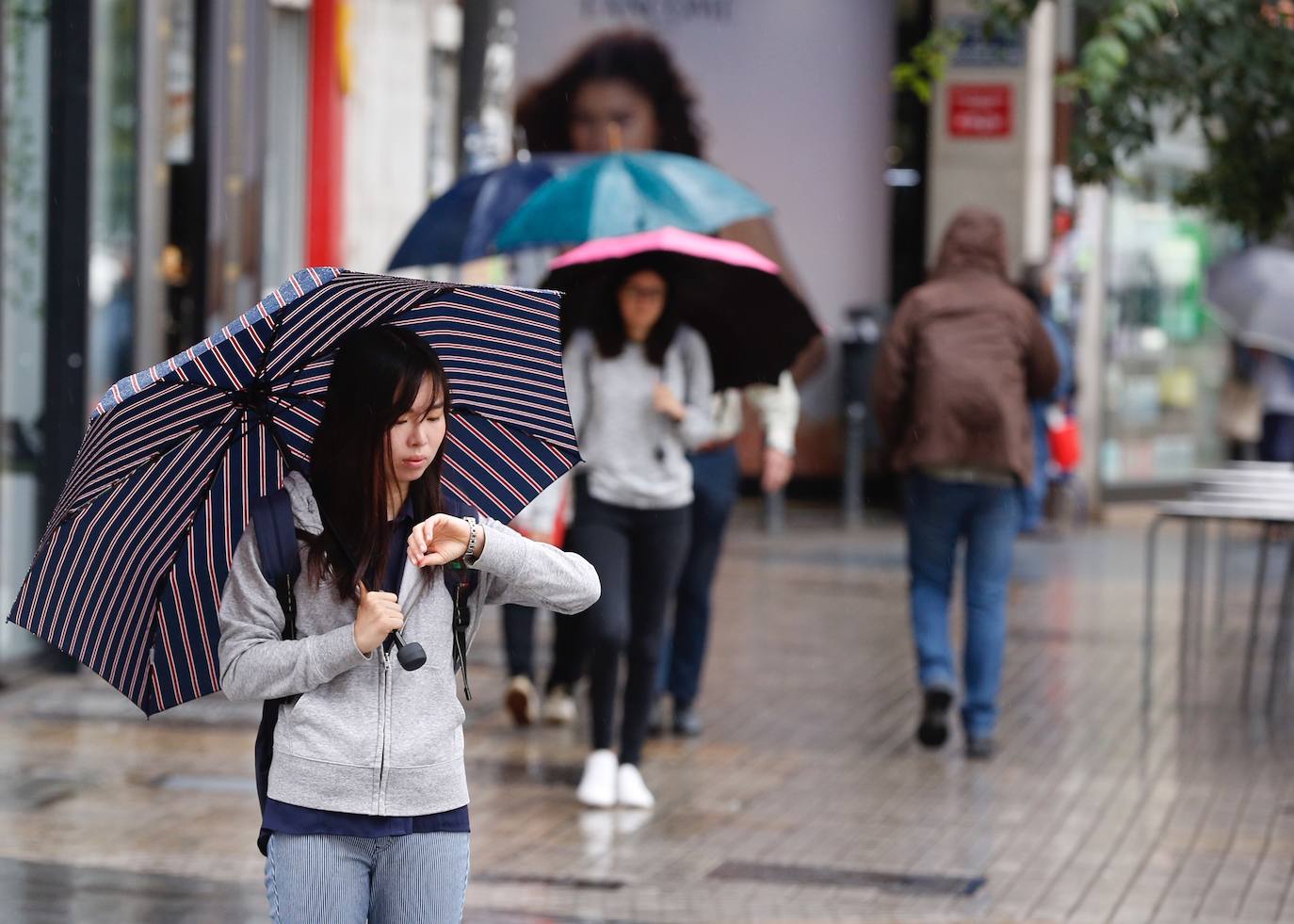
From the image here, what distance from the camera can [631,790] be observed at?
7.52 m

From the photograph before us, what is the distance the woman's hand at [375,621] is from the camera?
11.0 feet

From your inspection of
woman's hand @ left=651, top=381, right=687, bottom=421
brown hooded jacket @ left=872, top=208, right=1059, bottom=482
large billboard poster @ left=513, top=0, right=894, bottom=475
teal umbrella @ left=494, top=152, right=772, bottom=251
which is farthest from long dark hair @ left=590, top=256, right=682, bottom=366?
large billboard poster @ left=513, top=0, right=894, bottom=475

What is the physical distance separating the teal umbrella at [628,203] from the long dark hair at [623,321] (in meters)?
0.38

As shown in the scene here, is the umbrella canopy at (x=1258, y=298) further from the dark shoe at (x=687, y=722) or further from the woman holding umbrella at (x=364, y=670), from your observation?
the woman holding umbrella at (x=364, y=670)

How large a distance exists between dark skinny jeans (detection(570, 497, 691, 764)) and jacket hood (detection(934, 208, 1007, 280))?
6.27ft

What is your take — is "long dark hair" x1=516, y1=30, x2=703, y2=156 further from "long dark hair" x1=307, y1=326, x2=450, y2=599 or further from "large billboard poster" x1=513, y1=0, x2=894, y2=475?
→ "long dark hair" x1=307, y1=326, x2=450, y2=599

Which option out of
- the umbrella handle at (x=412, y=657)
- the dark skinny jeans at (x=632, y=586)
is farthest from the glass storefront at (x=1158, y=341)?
the umbrella handle at (x=412, y=657)

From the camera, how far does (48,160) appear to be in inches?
387

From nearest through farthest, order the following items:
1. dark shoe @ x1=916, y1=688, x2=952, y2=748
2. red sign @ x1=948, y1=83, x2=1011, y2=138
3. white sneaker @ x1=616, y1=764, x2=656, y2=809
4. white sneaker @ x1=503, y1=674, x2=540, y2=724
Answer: white sneaker @ x1=616, y1=764, x2=656, y2=809 < dark shoe @ x1=916, y1=688, x2=952, y2=748 < white sneaker @ x1=503, y1=674, x2=540, y2=724 < red sign @ x1=948, y1=83, x2=1011, y2=138

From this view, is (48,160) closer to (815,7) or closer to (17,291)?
(17,291)

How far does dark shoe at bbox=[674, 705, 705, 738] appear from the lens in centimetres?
896

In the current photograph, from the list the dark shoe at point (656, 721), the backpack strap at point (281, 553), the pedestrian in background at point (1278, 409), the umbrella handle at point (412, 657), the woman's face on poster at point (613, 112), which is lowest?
the dark shoe at point (656, 721)

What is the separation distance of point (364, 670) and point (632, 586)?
4.06m

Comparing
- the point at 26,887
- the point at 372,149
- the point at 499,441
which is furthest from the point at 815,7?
the point at 499,441
